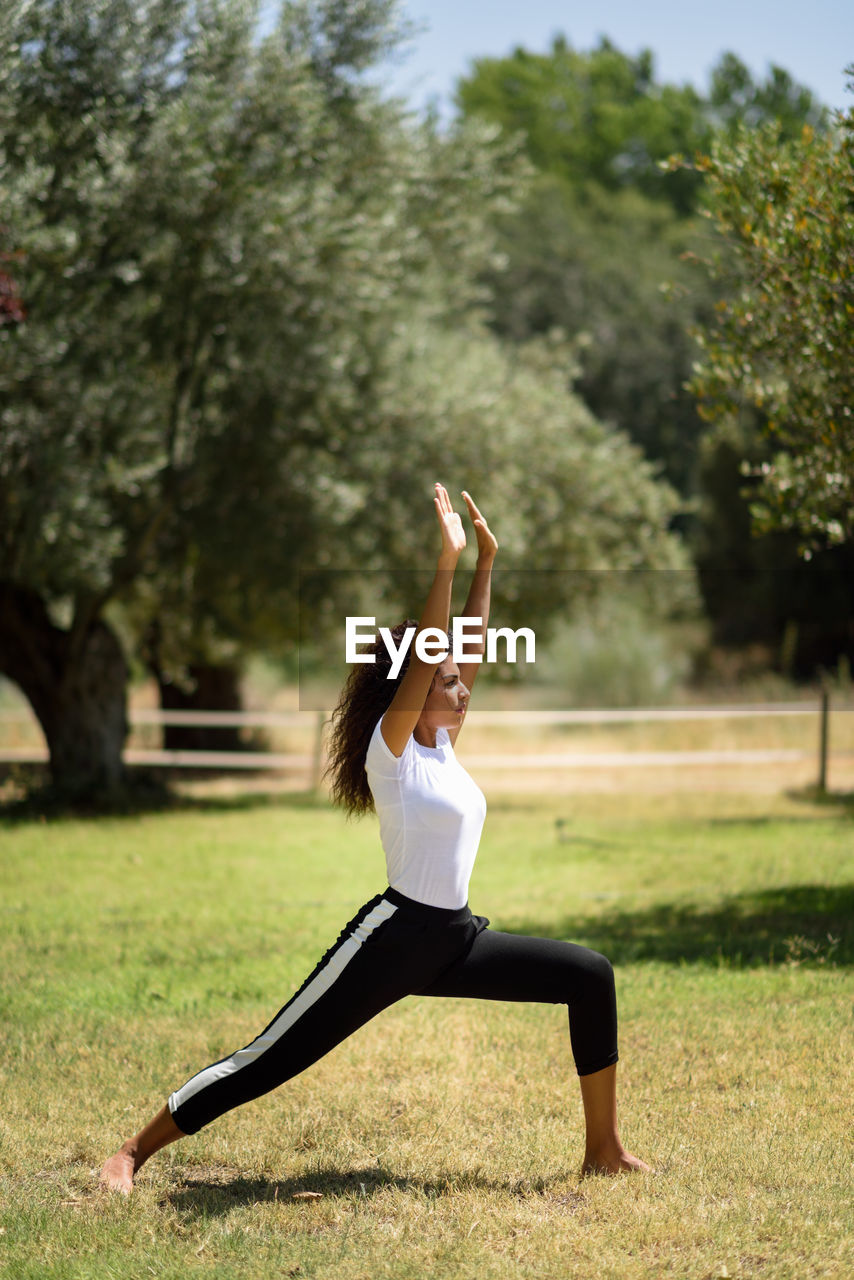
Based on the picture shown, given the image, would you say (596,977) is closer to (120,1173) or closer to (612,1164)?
(612,1164)

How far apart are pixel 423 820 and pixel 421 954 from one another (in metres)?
0.45

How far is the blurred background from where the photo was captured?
9.81 m

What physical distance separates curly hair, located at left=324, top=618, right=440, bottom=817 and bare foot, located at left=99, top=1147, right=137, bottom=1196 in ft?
4.62

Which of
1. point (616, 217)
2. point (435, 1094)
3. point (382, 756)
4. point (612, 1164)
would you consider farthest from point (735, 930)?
point (616, 217)

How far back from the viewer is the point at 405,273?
17531 millimetres

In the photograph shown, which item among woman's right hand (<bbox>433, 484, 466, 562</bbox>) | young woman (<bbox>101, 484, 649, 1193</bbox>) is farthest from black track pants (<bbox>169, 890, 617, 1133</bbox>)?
woman's right hand (<bbox>433, 484, 466, 562</bbox>)

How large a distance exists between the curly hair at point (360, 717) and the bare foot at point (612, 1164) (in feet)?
4.75

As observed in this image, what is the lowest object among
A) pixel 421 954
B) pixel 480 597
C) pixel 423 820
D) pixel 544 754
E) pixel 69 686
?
pixel 544 754

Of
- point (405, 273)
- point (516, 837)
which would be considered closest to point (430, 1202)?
point (516, 837)

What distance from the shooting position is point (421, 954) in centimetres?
442

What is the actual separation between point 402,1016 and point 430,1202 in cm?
270

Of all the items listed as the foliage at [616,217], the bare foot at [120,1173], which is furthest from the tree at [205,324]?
the foliage at [616,217]

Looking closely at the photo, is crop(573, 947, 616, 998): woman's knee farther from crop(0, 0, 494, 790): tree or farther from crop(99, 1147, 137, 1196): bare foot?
crop(0, 0, 494, 790): tree

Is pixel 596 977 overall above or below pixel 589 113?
below
